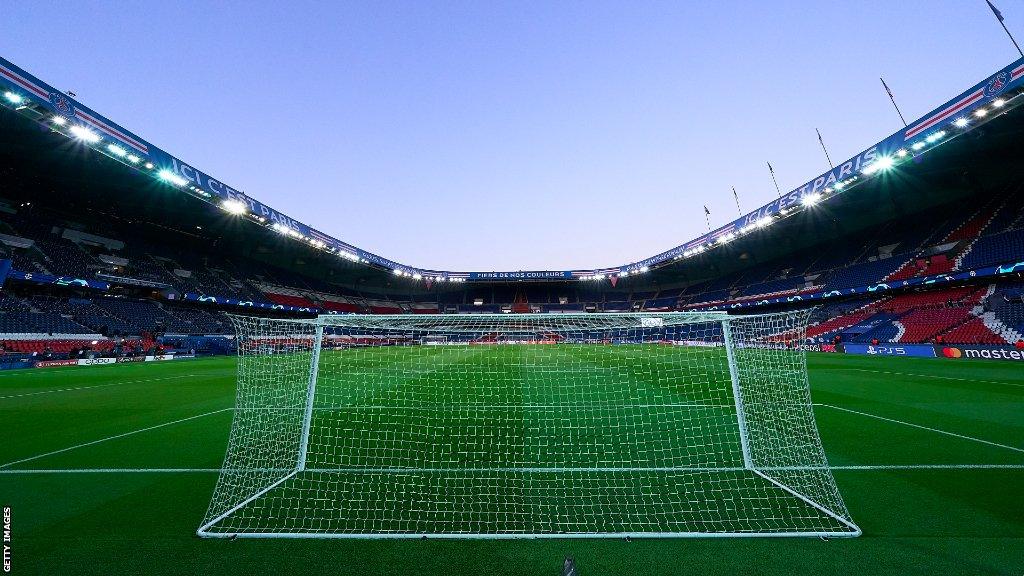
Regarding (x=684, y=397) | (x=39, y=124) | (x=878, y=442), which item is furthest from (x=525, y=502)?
(x=39, y=124)

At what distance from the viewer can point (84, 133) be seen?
1372cm

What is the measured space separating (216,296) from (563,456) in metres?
35.0

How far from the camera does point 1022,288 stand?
62.3 ft

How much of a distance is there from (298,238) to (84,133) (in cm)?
1509

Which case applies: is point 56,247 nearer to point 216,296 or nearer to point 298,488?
point 216,296

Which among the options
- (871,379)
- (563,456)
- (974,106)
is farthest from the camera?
(974,106)

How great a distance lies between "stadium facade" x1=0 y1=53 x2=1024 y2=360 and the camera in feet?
52.0

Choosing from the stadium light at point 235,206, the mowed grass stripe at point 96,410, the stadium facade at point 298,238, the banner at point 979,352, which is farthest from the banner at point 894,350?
the stadium light at point 235,206

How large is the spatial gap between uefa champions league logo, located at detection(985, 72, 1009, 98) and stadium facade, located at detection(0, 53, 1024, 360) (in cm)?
7

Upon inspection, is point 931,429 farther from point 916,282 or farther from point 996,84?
point 916,282

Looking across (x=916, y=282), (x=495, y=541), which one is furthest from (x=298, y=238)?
(x=916, y=282)

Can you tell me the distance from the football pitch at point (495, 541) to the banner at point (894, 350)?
16.8 meters

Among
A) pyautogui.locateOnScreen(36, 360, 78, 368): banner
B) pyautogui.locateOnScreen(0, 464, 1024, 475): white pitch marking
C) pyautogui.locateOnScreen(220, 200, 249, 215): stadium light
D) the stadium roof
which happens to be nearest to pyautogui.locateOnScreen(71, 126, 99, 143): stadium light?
the stadium roof

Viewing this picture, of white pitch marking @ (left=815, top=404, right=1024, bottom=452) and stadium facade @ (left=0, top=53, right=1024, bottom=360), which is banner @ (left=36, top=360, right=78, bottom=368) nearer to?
stadium facade @ (left=0, top=53, right=1024, bottom=360)
